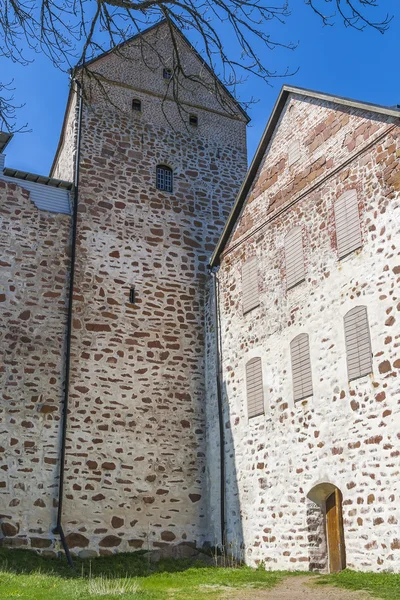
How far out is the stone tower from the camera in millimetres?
12531

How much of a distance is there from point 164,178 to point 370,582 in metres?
10.3

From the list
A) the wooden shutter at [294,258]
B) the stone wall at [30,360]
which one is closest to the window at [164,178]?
the stone wall at [30,360]

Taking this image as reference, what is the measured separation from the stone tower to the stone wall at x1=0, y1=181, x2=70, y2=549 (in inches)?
13.5

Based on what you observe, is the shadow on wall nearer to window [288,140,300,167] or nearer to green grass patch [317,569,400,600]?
green grass patch [317,569,400,600]

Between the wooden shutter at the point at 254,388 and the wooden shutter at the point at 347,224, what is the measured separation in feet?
9.18

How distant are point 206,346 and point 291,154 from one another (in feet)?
14.5

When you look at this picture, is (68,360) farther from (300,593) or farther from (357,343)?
(300,593)

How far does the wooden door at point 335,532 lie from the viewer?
983 centimetres

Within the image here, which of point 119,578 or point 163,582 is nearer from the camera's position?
point 163,582

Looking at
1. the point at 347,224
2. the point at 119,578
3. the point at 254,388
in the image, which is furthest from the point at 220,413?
the point at 347,224

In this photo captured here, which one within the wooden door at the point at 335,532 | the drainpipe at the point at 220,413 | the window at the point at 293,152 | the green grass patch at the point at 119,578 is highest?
the window at the point at 293,152

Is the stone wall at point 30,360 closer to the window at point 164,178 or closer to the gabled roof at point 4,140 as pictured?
the gabled roof at point 4,140

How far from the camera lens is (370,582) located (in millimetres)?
8367

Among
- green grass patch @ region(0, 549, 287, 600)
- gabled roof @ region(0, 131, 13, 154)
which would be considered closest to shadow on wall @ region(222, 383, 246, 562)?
green grass patch @ region(0, 549, 287, 600)
